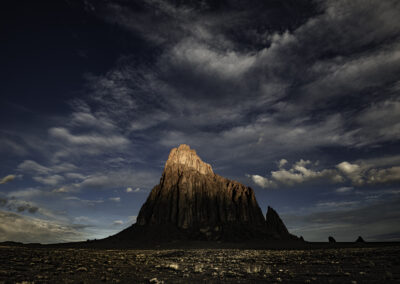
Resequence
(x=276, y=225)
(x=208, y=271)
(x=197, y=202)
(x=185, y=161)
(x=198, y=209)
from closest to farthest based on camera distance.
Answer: (x=208, y=271) → (x=198, y=209) → (x=197, y=202) → (x=276, y=225) → (x=185, y=161)

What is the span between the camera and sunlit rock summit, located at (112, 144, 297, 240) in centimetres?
11000

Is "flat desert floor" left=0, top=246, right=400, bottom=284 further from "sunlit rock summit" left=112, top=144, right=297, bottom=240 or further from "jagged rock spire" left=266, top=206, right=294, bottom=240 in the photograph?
"jagged rock spire" left=266, top=206, right=294, bottom=240

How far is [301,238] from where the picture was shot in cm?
12456

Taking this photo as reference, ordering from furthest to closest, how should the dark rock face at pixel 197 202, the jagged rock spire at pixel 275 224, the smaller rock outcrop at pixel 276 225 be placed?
the jagged rock spire at pixel 275 224
the smaller rock outcrop at pixel 276 225
the dark rock face at pixel 197 202

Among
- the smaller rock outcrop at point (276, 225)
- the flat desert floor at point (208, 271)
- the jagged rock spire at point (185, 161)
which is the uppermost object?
the jagged rock spire at point (185, 161)

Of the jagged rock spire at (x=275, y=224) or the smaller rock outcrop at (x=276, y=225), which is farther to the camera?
the jagged rock spire at (x=275, y=224)

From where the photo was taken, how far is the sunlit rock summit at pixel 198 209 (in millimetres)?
110000

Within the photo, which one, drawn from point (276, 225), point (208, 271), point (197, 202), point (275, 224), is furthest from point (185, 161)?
point (208, 271)

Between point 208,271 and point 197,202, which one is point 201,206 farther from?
point 208,271

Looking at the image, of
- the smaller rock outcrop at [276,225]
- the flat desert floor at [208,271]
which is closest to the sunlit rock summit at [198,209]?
the smaller rock outcrop at [276,225]

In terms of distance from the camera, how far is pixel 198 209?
12775 cm

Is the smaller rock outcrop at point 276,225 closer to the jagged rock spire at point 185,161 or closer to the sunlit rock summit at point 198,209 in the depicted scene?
the sunlit rock summit at point 198,209

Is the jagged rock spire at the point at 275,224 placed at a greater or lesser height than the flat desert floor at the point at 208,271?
greater

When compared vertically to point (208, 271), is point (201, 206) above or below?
above
